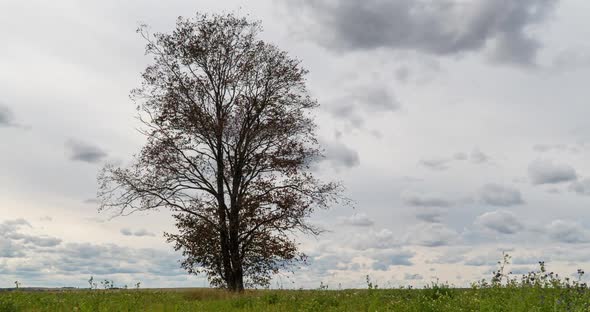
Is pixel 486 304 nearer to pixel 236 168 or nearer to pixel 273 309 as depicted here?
pixel 273 309

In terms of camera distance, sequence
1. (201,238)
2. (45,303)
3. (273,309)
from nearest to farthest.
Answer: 1. (273,309)
2. (45,303)
3. (201,238)

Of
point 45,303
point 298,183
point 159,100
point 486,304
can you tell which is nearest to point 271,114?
point 298,183

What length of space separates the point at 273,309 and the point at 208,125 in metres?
13.7

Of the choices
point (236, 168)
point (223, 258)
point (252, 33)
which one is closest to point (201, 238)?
point (223, 258)

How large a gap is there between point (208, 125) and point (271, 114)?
3.02 m

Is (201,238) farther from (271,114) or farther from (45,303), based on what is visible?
(45,303)

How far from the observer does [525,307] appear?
32.6ft

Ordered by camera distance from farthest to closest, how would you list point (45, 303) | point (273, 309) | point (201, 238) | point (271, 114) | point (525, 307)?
1. point (271, 114)
2. point (201, 238)
3. point (45, 303)
4. point (273, 309)
5. point (525, 307)

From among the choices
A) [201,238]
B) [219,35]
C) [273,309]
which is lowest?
[273,309]

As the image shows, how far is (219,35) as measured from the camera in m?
25.5

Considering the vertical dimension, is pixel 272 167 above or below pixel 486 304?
above

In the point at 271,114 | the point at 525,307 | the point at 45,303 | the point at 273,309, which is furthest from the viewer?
the point at 271,114

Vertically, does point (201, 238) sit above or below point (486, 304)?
above

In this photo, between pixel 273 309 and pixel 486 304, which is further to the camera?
pixel 273 309
